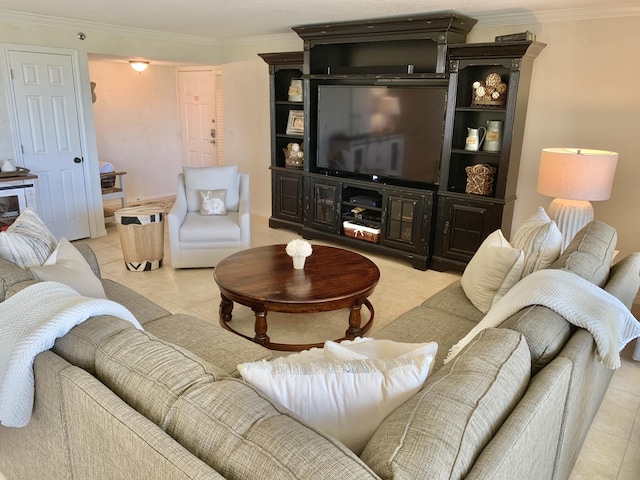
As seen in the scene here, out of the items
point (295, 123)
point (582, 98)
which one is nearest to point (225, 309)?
point (295, 123)

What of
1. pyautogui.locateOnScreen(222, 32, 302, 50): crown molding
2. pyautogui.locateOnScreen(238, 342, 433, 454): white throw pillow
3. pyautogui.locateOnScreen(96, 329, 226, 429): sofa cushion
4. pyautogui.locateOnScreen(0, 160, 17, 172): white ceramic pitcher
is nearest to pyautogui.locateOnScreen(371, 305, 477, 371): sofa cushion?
pyautogui.locateOnScreen(238, 342, 433, 454): white throw pillow

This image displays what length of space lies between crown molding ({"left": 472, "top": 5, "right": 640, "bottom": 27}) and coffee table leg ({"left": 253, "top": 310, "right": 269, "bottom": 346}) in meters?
3.13

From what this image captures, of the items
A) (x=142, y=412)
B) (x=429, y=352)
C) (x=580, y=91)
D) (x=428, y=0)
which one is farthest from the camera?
(x=580, y=91)

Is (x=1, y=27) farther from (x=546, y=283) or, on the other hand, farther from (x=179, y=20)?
(x=546, y=283)

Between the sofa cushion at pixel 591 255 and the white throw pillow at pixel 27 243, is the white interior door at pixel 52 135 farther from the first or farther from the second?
the sofa cushion at pixel 591 255

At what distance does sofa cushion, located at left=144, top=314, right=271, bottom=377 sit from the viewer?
2.06 m

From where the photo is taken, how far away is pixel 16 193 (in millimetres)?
4617

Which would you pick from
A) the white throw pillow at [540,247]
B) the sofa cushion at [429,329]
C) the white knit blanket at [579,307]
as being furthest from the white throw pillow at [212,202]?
the white knit blanket at [579,307]

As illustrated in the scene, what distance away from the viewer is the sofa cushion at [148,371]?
1.20 metres

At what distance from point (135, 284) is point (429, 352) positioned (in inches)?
128

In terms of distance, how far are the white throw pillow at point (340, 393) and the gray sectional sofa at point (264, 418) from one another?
0.23 ft

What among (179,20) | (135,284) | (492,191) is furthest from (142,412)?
(179,20)

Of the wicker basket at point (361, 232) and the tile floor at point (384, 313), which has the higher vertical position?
the wicker basket at point (361, 232)

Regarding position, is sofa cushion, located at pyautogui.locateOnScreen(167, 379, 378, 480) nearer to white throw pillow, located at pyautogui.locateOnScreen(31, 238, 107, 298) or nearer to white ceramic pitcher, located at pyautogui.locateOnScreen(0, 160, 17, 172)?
white throw pillow, located at pyautogui.locateOnScreen(31, 238, 107, 298)
